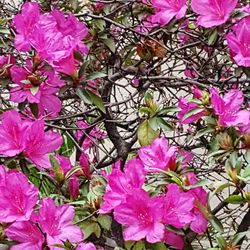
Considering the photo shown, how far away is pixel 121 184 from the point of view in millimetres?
1152

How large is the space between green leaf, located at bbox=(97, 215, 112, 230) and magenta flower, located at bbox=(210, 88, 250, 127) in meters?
0.31

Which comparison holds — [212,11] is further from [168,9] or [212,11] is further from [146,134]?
[146,134]

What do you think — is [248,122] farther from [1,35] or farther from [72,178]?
[1,35]

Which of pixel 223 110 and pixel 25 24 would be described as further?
pixel 25 24

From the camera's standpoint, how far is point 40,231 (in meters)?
1.15

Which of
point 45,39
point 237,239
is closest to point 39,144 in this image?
point 45,39

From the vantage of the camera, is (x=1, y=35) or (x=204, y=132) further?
(x=1, y=35)

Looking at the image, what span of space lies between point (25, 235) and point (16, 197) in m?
0.08

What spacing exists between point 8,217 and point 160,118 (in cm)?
45

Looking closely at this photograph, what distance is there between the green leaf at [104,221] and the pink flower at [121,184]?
4 cm

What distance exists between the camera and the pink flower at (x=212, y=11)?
1366 millimetres

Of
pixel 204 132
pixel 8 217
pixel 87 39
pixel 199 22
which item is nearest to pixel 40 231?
pixel 8 217

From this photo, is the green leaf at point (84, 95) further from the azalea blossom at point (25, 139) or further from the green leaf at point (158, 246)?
the green leaf at point (158, 246)

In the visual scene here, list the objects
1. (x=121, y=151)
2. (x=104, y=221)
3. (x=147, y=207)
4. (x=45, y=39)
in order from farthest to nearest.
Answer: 1. (x=121, y=151)
2. (x=45, y=39)
3. (x=104, y=221)
4. (x=147, y=207)
